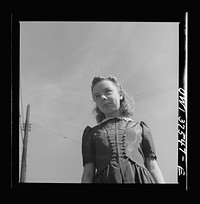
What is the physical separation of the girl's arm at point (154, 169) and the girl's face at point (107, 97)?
1.66 ft

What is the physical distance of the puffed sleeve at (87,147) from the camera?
16.9 feet

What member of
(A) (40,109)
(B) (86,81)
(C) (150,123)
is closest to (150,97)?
(C) (150,123)

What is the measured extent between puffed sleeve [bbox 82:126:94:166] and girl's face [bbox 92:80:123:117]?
242mm

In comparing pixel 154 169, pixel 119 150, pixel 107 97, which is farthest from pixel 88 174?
pixel 107 97

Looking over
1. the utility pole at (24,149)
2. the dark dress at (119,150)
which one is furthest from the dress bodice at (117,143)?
the utility pole at (24,149)

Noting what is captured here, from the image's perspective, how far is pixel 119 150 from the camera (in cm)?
511

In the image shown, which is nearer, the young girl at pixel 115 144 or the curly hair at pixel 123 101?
the young girl at pixel 115 144

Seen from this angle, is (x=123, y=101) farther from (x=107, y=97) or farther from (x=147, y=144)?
(x=147, y=144)

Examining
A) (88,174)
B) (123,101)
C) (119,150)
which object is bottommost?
(88,174)

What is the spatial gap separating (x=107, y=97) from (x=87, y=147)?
0.48 m

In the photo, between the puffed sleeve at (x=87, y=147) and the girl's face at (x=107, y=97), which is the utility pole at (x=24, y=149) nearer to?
the puffed sleeve at (x=87, y=147)

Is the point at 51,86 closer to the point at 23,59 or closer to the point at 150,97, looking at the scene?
the point at 23,59

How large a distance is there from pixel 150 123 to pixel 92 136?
53cm
